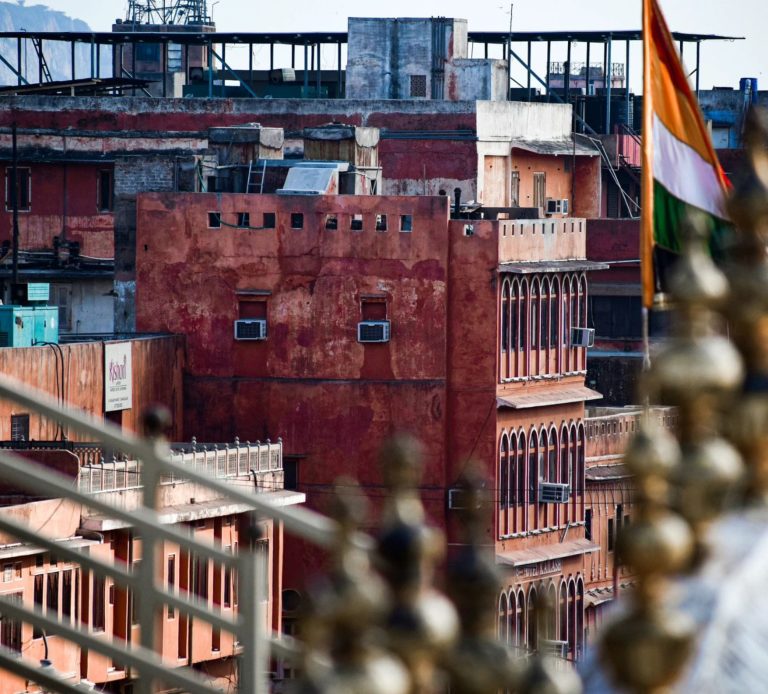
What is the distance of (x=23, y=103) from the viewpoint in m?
56.6

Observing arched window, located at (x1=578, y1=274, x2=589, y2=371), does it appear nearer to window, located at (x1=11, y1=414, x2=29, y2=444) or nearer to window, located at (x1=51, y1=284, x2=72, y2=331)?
window, located at (x1=51, y1=284, x2=72, y2=331)

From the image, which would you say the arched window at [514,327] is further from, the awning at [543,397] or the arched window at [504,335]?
the awning at [543,397]

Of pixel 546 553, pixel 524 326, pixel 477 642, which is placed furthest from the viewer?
pixel 524 326

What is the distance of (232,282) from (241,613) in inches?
1413

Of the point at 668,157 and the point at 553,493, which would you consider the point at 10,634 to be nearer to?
the point at 553,493

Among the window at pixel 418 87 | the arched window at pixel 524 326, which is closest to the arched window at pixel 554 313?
the arched window at pixel 524 326

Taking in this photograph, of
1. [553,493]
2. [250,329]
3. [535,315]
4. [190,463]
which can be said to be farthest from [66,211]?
[190,463]

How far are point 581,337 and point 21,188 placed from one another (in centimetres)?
1580

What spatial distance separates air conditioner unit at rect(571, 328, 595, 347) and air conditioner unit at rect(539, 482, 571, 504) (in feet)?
9.75

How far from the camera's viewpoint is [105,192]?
5603cm

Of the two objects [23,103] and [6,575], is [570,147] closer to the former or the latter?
[23,103]

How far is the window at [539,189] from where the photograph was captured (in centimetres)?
5784

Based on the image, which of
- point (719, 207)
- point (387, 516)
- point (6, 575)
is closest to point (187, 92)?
point (6, 575)

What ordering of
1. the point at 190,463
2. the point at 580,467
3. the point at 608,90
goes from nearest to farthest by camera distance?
the point at 190,463 → the point at 580,467 → the point at 608,90
